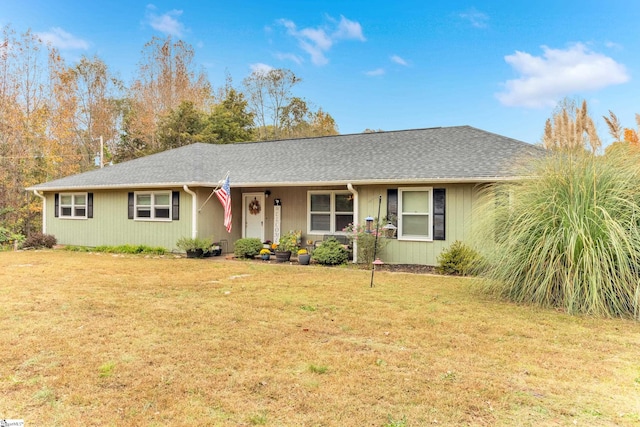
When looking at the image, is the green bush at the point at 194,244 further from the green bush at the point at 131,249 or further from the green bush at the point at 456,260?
the green bush at the point at 456,260

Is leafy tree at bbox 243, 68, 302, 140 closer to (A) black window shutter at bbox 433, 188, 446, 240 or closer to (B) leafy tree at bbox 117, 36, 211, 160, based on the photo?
(B) leafy tree at bbox 117, 36, 211, 160

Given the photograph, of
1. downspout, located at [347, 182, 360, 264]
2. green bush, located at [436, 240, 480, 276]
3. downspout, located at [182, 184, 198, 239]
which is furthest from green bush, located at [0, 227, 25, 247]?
green bush, located at [436, 240, 480, 276]

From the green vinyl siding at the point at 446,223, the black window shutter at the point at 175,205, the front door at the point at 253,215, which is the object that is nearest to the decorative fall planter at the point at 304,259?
the green vinyl siding at the point at 446,223

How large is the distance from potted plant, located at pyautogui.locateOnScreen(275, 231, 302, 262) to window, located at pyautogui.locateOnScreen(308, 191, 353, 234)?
2.16ft

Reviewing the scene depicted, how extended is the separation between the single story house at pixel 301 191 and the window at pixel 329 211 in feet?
0.10

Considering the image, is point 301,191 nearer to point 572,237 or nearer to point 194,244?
point 194,244

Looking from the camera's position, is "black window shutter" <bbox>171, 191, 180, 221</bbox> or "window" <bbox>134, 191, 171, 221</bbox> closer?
"black window shutter" <bbox>171, 191, 180, 221</bbox>

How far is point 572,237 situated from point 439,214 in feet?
14.6

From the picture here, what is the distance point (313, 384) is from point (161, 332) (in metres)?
2.15

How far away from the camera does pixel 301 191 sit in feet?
39.5

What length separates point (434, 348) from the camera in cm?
394

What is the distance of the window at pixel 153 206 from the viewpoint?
12.5 metres

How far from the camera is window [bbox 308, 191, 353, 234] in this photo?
1141 centimetres

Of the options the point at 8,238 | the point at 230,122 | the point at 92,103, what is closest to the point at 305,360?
the point at 8,238
